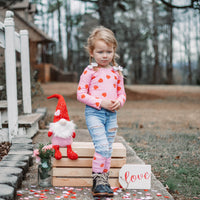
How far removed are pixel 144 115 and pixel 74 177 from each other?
577cm

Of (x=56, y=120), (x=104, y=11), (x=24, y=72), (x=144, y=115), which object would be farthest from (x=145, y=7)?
(x=56, y=120)

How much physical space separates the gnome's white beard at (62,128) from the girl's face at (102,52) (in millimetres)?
607

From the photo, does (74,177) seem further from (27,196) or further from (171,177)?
(171,177)

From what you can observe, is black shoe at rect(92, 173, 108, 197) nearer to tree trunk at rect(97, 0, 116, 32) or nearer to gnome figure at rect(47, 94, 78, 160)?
gnome figure at rect(47, 94, 78, 160)

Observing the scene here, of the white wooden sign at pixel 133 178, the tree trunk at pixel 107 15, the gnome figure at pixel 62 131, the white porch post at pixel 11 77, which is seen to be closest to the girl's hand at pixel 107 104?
the gnome figure at pixel 62 131

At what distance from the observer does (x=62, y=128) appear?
2.67 m

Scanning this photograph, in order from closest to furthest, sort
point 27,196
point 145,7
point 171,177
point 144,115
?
point 27,196 → point 171,177 → point 144,115 → point 145,7

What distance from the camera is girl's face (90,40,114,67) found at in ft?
8.79

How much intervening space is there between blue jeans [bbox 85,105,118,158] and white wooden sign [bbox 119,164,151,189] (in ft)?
0.67

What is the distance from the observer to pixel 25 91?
4922mm

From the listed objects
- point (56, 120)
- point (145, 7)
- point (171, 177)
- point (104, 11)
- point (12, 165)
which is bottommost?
point (171, 177)

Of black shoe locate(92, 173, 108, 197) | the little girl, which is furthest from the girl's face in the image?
black shoe locate(92, 173, 108, 197)

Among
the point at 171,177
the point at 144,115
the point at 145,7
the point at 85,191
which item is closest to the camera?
the point at 85,191

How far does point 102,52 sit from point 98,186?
3.69 feet
